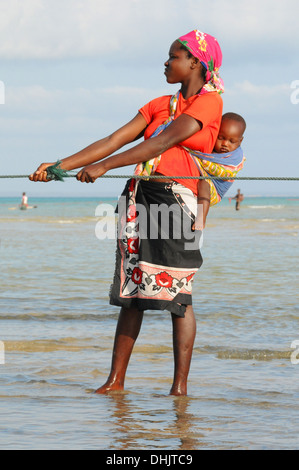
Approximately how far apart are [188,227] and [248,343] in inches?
74.9

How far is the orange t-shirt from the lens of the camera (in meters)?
3.46

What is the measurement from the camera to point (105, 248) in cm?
1416

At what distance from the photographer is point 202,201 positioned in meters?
3.58

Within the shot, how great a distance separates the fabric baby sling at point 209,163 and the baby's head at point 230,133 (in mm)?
38

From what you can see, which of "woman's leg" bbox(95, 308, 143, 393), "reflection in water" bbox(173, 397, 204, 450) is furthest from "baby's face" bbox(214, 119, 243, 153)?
"reflection in water" bbox(173, 397, 204, 450)

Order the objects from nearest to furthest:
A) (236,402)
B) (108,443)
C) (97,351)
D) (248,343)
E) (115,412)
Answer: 1. (108,443)
2. (115,412)
3. (236,402)
4. (97,351)
5. (248,343)

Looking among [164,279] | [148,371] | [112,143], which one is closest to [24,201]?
[148,371]

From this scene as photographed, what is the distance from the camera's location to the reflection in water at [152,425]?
9.63 feet

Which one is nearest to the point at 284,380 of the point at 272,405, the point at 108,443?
the point at 272,405

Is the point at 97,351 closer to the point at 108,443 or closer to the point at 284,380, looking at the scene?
the point at 284,380

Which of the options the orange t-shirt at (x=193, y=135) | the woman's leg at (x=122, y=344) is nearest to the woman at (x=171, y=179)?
the orange t-shirt at (x=193, y=135)

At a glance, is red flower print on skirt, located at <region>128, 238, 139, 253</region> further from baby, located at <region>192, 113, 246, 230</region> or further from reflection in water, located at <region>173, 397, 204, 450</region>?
reflection in water, located at <region>173, 397, 204, 450</region>

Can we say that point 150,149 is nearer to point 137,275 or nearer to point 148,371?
point 137,275

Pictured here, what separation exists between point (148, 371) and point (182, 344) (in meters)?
0.74
